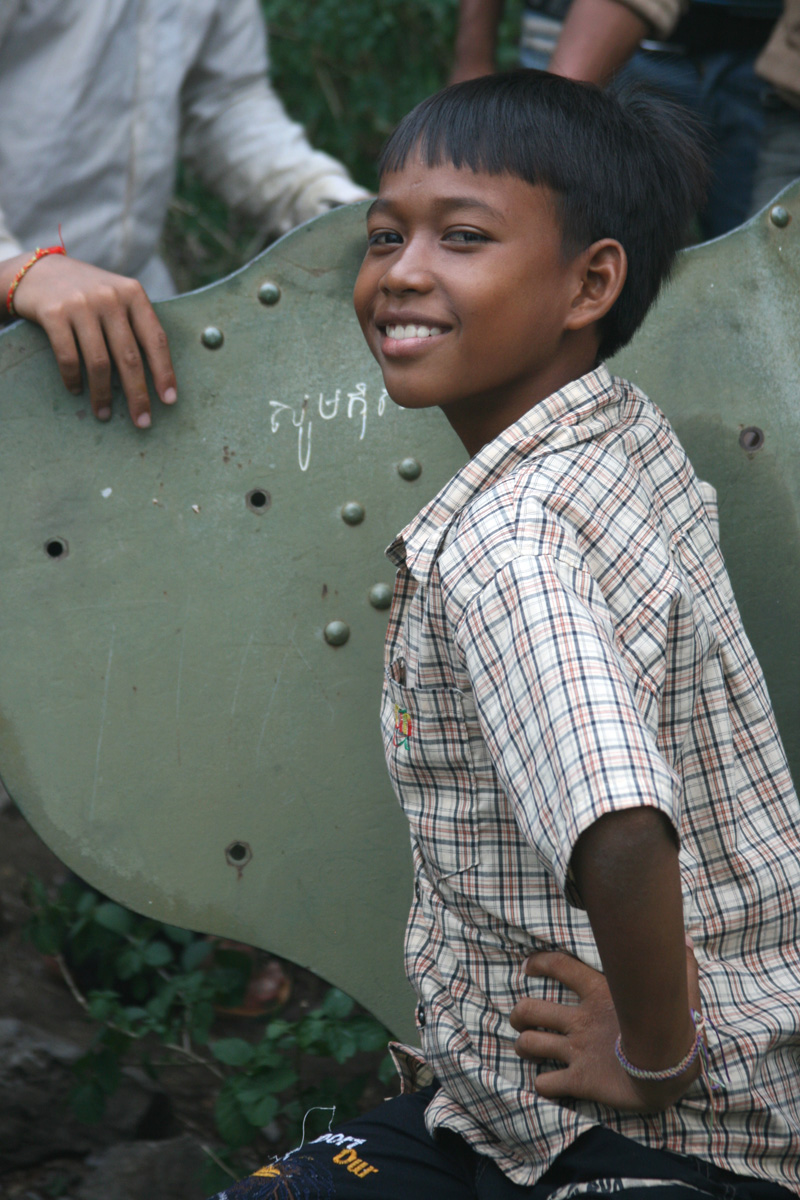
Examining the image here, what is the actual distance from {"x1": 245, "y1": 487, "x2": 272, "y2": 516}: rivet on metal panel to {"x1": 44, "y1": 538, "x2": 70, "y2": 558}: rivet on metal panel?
0.24 meters

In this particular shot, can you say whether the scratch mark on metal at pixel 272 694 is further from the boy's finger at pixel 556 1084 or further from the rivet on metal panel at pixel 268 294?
the boy's finger at pixel 556 1084

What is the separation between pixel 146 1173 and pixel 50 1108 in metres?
0.23

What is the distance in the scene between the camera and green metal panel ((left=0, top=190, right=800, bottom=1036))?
5.36 feet

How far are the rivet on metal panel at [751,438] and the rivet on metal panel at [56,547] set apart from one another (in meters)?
0.91

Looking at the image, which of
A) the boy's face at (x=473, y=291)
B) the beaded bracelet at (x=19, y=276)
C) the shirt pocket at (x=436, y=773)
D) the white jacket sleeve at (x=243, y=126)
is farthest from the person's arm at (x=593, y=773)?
the white jacket sleeve at (x=243, y=126)

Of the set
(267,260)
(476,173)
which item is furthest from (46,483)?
(476,173)

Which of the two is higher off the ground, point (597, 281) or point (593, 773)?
point (597, 281)

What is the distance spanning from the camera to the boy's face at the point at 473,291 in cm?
123

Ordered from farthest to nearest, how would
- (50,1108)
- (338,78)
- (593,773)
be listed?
1. (338,78)
2. (50,1108)
3. (593,773)

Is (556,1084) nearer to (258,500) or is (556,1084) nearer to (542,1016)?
(542,1016)

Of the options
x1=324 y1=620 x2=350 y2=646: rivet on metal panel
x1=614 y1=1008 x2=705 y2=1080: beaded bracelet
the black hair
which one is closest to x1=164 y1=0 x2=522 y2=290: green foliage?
x1=324 y1=620 x2=350 y2=646: rivet on metal panel

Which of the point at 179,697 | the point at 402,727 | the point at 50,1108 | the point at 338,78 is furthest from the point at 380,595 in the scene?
the point at 338,78

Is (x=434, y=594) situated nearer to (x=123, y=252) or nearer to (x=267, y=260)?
(x=267, y=260)

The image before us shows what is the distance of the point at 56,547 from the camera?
65.1 inches
